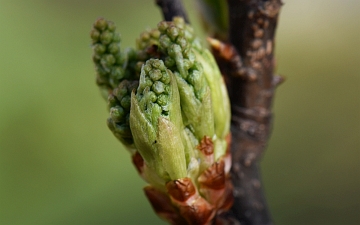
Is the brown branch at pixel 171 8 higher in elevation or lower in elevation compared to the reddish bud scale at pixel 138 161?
higher

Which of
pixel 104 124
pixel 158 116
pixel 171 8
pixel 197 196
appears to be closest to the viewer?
pixel 158 116

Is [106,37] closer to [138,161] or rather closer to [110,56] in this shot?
[110,56]

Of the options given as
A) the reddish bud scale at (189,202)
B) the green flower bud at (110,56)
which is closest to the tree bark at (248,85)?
the reddish bud scale at (189,202)

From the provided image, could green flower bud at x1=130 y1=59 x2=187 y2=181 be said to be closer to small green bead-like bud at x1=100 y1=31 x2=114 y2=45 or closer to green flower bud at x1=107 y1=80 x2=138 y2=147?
green flower bud at x1=107 y1=80 x2=138 y2=147

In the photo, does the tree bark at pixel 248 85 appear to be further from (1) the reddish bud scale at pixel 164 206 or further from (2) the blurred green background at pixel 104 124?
(2) the blurred green background at pixel 104 124

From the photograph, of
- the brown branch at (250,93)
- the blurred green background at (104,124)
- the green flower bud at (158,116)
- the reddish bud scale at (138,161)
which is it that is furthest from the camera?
the blurred green background at (104,124)

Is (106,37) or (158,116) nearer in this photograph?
(158,116)

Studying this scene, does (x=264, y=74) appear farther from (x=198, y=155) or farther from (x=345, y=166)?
(x=345, y=166)

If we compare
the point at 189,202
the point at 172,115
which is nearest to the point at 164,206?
the point at 189,202
